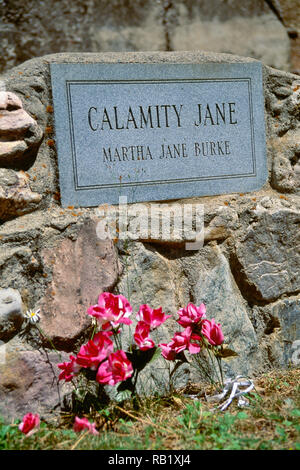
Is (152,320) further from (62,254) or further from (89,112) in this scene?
(89,112)

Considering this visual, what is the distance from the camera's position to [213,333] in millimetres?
1938

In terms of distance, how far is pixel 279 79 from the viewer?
8.00ft

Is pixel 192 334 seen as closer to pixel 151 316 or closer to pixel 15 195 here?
pixel 151 316

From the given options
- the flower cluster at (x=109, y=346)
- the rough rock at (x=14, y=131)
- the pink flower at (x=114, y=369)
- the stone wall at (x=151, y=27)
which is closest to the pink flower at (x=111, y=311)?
the flower cluster at (x=109, y=346)

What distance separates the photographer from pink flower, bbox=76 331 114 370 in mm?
1739

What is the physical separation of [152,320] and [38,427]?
48 centimetres

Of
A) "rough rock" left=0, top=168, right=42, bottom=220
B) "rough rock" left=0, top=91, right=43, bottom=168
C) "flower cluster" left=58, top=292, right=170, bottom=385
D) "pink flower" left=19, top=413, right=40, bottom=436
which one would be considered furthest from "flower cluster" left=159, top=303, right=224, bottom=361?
"rough rock" left=0, top=91, right=43, bottom=168

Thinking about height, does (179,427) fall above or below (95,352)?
below

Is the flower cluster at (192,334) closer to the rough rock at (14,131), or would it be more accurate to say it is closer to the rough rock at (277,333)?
the rough rock at (277,333)

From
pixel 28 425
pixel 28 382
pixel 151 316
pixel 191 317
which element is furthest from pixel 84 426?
pixel 191 317

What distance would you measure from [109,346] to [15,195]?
631 mm

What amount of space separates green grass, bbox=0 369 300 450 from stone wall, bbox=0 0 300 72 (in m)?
2.00

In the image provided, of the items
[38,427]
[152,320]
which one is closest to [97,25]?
[152,320]

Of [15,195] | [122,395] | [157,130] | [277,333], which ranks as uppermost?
[157,130]
